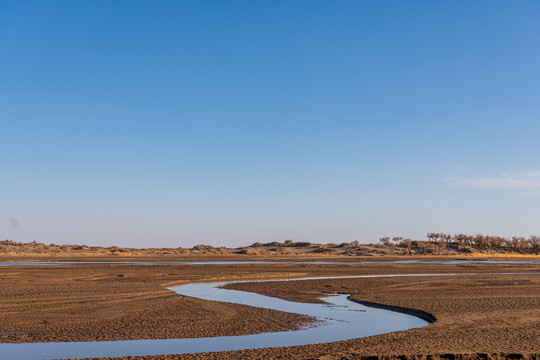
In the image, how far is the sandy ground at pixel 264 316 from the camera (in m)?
11.9

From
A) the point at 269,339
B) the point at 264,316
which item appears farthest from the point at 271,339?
the point at 264,316

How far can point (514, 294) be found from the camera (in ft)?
77.4

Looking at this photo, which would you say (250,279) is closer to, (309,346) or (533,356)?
(309,346)

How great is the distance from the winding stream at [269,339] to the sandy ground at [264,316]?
0.69 meters

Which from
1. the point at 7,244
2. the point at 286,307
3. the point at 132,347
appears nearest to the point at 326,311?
the point at 286,307

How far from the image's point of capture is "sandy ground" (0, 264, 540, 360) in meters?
11.9

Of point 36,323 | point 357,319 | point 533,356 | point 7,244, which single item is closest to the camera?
point 533,356

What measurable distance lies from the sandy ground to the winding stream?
2.28ft

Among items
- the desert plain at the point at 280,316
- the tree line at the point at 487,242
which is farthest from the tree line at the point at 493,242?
the desert plain at the point at 280,316

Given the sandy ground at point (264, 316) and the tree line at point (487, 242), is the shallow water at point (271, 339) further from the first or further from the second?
the tree line at point (487, 242)

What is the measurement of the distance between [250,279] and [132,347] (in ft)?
72.5

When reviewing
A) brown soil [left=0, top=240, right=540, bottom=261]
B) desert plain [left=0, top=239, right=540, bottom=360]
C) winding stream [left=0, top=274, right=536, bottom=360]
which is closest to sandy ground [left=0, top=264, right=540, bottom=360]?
desert plain [left=0, top=239, right=540, bottom=360]

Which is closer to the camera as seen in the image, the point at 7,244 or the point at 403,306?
the point at 403,306

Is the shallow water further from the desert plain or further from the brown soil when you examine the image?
the brown soil
